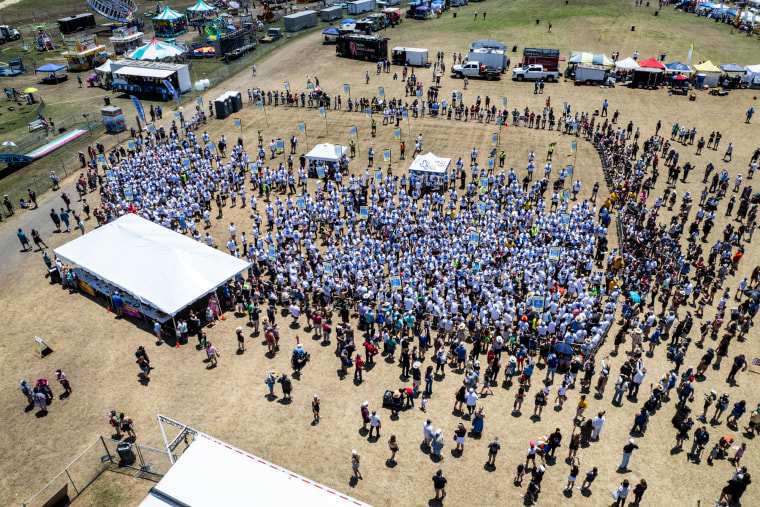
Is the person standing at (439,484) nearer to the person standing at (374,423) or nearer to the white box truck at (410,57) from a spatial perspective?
the person standing at (374,423)

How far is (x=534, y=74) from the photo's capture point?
5472cm

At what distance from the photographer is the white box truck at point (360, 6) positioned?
82650mm

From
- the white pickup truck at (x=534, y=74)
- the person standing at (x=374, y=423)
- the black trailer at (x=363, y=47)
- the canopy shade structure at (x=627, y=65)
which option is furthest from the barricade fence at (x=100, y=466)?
the canopy shade structure at (x=627, y=65)

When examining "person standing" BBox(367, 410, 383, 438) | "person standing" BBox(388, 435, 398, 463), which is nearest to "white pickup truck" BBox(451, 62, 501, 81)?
"person standing" BBox(367, 410, 383, 438)

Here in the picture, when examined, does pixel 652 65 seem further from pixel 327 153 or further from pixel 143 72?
pixel 143 72

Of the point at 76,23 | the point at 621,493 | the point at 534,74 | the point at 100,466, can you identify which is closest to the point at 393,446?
the point at 621,493

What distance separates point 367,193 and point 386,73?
27655 millimetres

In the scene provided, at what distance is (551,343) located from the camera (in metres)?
21.3

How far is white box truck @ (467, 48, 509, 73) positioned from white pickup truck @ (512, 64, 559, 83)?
1.82 meters

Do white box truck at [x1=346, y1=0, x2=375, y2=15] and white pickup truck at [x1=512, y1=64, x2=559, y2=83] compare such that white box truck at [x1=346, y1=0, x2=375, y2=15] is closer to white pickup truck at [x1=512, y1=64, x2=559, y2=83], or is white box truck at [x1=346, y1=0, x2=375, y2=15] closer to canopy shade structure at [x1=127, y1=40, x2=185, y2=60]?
canopy shade structure at [x1=127, y1=40, x2=185, y2=60]

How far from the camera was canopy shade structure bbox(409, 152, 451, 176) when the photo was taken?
113 ft

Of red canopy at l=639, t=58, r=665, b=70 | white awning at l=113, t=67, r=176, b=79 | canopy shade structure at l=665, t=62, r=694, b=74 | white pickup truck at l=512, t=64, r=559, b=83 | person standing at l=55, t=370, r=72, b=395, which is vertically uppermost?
red canopy at l=639, t=58, r=665, b=70

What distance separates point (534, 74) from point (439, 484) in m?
48.3

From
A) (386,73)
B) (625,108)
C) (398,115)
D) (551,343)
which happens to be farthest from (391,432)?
(386,73)
